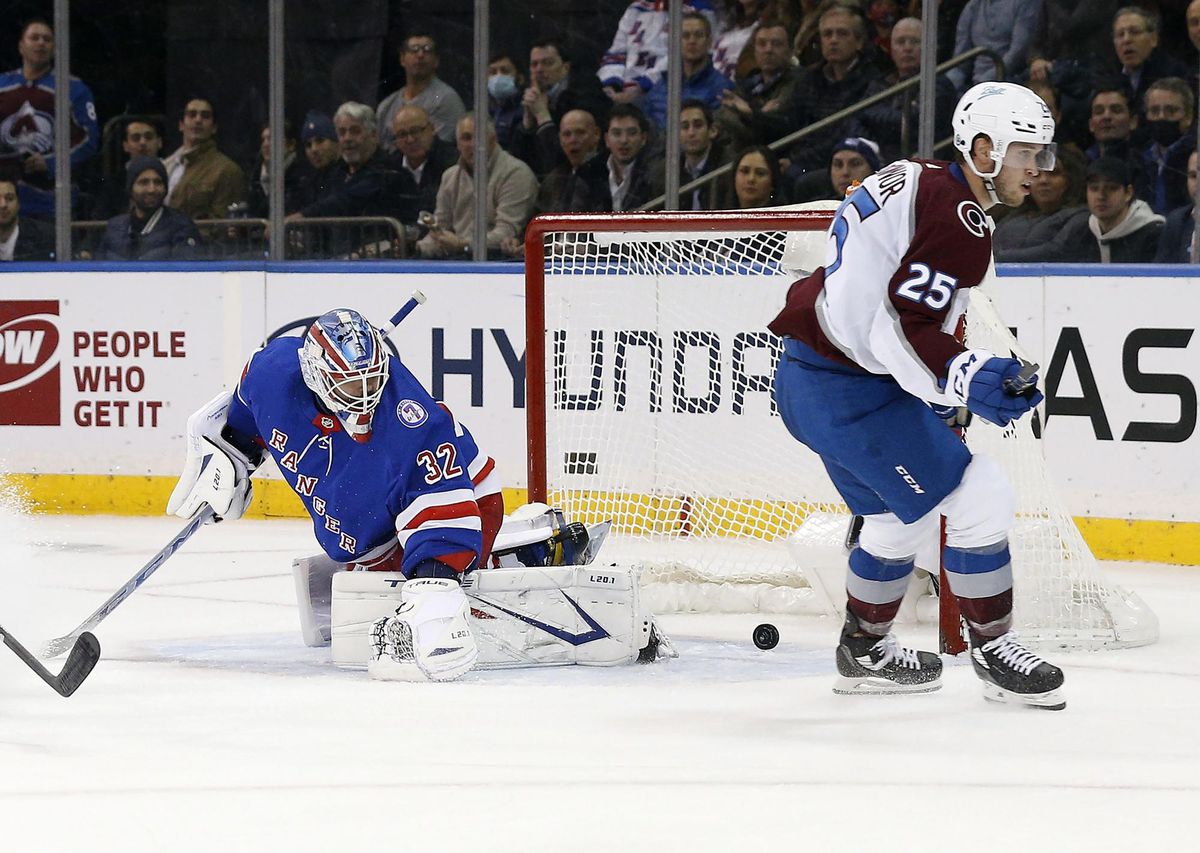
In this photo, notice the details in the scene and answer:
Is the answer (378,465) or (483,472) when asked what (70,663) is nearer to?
(378,465)

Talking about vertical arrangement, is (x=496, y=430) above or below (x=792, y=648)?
above

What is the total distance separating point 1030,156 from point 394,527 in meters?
1.38

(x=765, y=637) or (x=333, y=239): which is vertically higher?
(x=333, y=239)

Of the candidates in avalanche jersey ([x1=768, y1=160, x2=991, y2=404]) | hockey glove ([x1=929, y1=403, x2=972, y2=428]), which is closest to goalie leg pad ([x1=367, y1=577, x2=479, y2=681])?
avalanche jersey ([x1=768, y1=160, x2=991, y2=404])

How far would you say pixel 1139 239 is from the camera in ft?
17.9

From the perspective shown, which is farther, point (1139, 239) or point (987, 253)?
point (1139, 239)

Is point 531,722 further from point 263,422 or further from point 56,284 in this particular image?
point 56,284

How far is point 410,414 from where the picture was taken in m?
3.50

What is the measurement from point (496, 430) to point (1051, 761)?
10.9 ft

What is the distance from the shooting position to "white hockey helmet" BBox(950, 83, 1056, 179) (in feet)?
10.5

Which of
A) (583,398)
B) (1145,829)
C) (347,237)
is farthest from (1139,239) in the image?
(1145,829)

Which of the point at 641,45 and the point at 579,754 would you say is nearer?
the point at 579,754

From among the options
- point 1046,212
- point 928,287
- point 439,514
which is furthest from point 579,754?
point 1046,212

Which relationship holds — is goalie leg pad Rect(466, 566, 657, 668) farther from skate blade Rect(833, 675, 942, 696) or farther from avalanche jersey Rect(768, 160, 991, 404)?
avalanche jersey Rect(768, 160, 991, 404)
